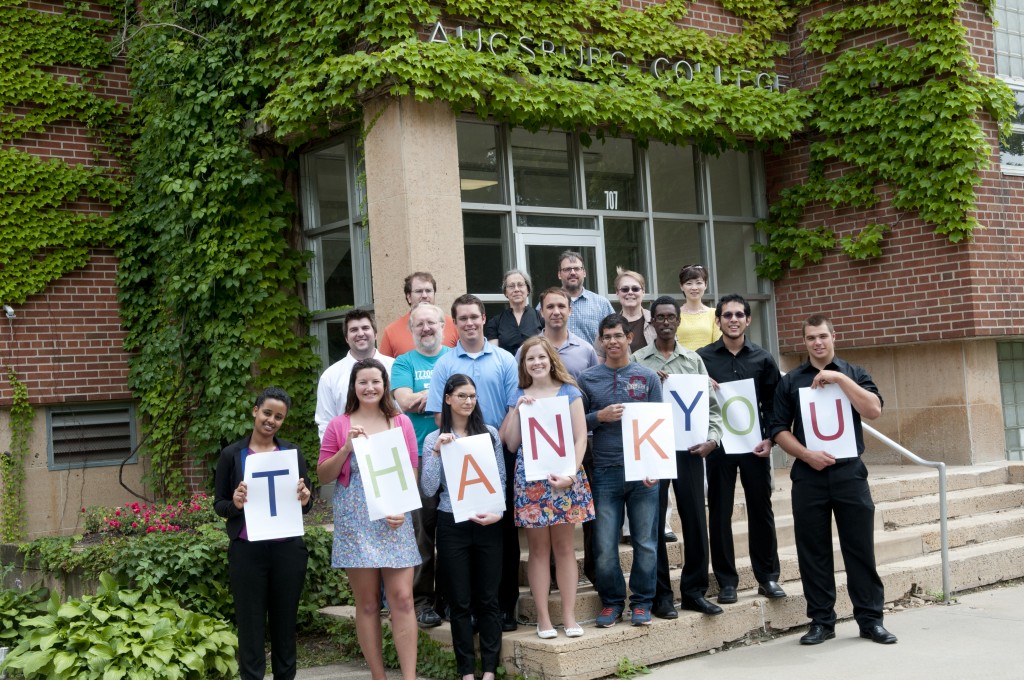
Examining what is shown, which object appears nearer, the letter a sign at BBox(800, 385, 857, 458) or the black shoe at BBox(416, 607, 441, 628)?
the letter a sign at BBox(800, 385, 857, 458)

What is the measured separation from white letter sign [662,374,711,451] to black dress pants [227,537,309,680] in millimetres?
2435

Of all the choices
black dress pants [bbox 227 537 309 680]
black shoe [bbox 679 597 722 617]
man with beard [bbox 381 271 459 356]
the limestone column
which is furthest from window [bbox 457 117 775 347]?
black dress pants [bbox 227 537 309 680]

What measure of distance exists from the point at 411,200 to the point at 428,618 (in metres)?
3.78

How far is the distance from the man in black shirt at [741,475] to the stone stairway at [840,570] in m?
0.22

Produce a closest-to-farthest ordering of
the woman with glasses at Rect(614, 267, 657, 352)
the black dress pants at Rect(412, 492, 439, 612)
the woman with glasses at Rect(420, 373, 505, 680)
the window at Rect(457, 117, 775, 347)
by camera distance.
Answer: the woman with glasses at Rect(420, 373, 505, 680), the black dress pants at Rect(412, 492, 439, 612), the woman with glasses at Rect(614, 267, 657, 352), the window at Rect(457, 117, 775, 347)

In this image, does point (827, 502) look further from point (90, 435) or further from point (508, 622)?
point (90, 435)

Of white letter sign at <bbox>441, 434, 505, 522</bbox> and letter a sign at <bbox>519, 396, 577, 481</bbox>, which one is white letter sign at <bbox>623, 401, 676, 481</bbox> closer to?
letter a sign at <bbox>519, 396, 577, 481</bbox>

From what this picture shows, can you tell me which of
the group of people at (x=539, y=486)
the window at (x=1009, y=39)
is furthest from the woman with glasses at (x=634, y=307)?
the window at (x=1009, y=39)

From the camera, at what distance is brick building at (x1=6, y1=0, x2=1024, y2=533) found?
10.2 m

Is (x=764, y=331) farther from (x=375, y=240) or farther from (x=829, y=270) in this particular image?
(x=375, y=240)

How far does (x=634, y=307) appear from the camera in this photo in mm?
7309

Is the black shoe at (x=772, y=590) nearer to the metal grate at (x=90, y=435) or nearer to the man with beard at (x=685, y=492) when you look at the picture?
the man with beard at (x=685, y=492)

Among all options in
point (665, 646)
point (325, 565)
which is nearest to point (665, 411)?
point (665, 646)

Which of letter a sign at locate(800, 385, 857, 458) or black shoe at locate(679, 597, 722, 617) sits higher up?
letter a sign at locate(800, 385, 857, 458)
